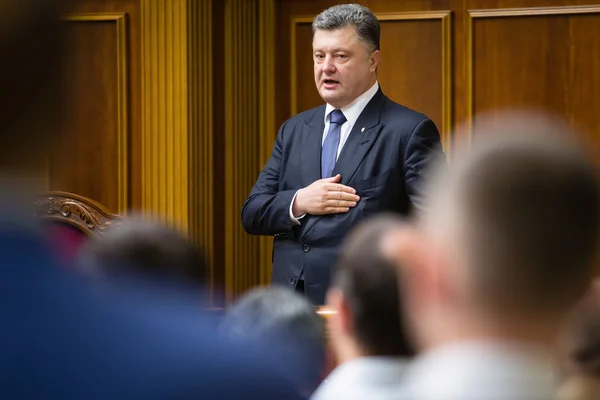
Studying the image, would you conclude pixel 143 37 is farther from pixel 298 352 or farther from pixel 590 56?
pixel 298 352

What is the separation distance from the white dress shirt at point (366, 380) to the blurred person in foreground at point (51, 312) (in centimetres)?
46

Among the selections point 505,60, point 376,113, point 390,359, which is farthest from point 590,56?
point 390,359

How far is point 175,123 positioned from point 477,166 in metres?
4.62

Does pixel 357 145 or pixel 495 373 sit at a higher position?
pixel 357 145

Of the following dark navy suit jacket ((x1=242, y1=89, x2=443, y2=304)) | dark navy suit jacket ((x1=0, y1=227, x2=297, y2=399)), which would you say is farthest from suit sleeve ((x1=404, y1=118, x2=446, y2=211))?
dark navy suit jacket ((x1=0, y1=227, x2=297, y2=399))

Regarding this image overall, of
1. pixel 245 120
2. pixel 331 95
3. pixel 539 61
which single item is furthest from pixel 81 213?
pixel 539 61

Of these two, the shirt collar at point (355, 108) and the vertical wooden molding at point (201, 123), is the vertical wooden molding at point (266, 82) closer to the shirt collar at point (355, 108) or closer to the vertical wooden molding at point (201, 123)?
the vertical wooden molding at point (201, 123)

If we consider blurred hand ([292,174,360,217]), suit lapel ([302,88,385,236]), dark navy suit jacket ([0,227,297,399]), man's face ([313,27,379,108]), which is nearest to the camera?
dark navy suit jacket ([0,227,297,399])

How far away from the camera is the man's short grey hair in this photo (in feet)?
12.9

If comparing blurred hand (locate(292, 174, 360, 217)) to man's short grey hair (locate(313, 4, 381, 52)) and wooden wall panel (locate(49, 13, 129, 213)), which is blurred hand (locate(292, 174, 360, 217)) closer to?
man's short grey hair (locate(313, 4, 381, 52))

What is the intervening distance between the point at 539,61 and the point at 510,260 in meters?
4.71

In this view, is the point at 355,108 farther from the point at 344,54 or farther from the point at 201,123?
the point at 201,123

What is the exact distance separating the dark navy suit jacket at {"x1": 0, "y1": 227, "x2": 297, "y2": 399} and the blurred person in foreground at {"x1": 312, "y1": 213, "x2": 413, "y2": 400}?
1.62ft

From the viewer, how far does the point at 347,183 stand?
3.77m
